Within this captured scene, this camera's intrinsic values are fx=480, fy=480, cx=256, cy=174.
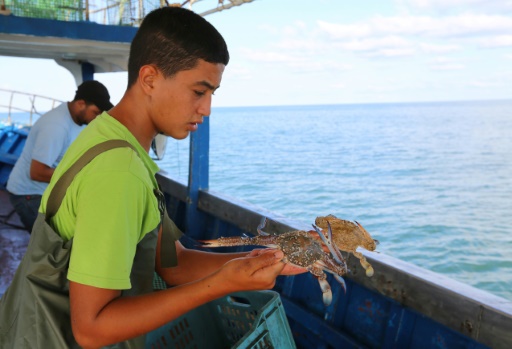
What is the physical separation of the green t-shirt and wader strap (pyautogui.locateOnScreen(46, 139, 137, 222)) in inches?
0.7

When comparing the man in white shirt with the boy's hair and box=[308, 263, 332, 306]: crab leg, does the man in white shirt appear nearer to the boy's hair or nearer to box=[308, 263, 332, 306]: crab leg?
the boy's hair

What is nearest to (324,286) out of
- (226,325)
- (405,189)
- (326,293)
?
(326,293)

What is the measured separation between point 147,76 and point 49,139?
305 centimetres

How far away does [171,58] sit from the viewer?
1.48 metres

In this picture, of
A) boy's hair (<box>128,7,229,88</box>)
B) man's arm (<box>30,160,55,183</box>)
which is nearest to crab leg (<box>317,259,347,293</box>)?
boy's hair (<box>128,7,229,88</box>)

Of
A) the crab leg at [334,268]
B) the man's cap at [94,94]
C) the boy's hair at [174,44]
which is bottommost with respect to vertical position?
the crab leg at [334,268]

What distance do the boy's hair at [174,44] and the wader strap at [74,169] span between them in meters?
0.28

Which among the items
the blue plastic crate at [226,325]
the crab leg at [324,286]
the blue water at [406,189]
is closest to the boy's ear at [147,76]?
the crab leg at [324,286]

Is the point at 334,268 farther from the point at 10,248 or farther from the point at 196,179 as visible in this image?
the point at 10,248

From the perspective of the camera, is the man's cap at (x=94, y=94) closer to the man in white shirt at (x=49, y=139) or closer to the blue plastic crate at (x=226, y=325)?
the man in white shirt at (x=49, y=139)

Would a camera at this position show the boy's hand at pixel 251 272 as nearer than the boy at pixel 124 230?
No

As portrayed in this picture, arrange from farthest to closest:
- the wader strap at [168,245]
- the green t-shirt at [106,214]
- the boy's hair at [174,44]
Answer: the wader strap at [168,245] → the boy's hair at [174,44] → the green t-shirt at [106,214]

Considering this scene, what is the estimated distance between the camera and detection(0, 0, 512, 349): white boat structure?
2.39m

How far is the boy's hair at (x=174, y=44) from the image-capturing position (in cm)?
148
